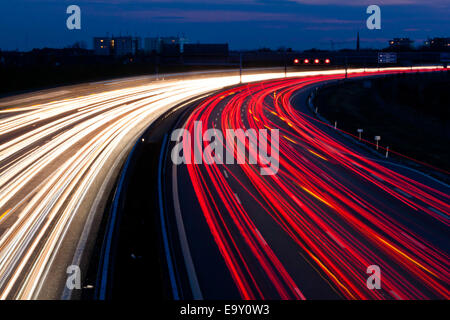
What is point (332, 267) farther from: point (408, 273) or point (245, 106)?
point (245, 106)

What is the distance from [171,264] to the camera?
46.3 feet

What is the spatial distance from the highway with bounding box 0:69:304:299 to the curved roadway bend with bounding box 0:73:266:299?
0.10 feet

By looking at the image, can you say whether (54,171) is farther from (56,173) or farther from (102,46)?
(102,46)

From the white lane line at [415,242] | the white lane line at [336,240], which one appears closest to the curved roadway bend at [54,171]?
the white lane line at [336,240]

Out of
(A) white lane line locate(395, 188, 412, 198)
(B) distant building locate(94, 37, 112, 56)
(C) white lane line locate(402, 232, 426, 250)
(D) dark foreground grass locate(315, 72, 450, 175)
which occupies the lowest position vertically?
(C) white lane line locate(402, 232, 426, 250)

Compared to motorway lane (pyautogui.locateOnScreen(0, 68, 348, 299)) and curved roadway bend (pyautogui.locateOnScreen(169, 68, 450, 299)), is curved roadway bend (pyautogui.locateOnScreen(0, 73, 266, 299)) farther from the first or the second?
curved roadway bend (pyautogui.locateOnScreen(169, 68, 450, 299))

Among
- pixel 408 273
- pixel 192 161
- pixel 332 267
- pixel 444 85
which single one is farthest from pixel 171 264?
pixel 444 85

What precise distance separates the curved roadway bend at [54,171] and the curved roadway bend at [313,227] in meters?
3.94

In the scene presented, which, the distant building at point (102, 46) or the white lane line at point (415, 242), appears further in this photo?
the distant building at point (102, 46)

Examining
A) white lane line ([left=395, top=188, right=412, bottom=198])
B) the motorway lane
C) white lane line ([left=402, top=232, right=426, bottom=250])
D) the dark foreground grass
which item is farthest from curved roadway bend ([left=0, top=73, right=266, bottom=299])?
the dark foreground grass

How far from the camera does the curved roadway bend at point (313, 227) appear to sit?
13.0 metres

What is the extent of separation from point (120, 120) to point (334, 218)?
2684 centimetres

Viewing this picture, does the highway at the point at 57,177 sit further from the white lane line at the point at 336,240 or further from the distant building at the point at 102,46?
the distant building at the point at 102,46

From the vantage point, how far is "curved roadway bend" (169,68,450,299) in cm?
1299
